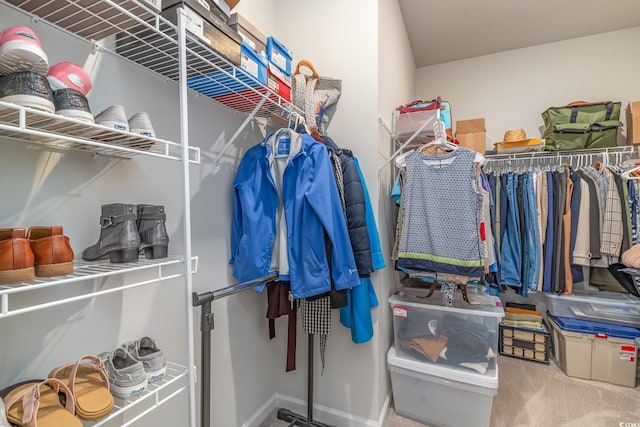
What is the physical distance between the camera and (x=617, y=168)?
7.45 feet

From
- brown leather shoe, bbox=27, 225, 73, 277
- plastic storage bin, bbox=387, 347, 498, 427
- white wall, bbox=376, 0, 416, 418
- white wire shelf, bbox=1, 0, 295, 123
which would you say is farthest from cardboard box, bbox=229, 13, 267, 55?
plastic storage bin, bbox=387, 347, 498, 427

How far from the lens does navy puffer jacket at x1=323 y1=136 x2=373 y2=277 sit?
1471 mm

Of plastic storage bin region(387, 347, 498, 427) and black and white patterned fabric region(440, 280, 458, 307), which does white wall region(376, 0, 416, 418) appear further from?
black and white patterned fabric region(440, 280, 458, 307)

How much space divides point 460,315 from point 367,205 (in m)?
0.82

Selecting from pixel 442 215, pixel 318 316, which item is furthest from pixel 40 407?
pixel 442 215

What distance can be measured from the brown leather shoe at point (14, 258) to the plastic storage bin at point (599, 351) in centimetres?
308

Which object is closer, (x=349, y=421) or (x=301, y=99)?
(x=301, y=99)

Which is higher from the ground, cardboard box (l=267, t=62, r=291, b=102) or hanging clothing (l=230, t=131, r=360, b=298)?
cardboard box (l=267, t=62, r=291, b=102)

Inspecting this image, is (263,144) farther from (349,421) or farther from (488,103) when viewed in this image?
(488,103)

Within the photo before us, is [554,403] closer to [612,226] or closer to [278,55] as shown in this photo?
[612,226]

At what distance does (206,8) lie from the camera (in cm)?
104

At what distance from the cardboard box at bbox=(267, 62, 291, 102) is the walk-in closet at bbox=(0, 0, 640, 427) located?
18 mm

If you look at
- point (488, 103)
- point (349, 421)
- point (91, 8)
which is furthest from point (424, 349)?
point (488, 103)

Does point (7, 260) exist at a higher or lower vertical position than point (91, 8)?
lower
